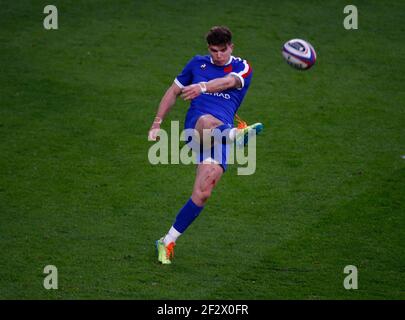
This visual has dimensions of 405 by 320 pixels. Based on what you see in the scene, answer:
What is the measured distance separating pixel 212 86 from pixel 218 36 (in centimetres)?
58

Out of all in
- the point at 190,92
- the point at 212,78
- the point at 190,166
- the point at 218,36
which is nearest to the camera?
the point at 190,92

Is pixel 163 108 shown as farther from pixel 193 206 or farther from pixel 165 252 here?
pixel 165 252

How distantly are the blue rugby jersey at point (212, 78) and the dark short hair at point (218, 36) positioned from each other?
424 millimetres

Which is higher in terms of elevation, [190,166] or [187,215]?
[190,166]

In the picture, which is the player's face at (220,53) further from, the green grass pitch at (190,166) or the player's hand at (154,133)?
the green grass pitch at (190,166)

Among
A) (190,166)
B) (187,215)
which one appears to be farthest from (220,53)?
(190,166)

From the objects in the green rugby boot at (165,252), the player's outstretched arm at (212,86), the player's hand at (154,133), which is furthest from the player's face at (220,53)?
the green rugby boot at (165,252)

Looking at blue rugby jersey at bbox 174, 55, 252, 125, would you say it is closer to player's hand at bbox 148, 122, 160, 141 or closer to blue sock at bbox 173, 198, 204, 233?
player's hand at bbox 148, 122, 160, 141

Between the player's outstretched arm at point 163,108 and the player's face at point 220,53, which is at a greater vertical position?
the player's face at point 220,53

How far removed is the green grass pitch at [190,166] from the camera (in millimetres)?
8445

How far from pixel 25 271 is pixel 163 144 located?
4.30 metres

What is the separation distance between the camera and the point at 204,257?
8.83 meters

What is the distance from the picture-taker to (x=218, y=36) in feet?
28.9

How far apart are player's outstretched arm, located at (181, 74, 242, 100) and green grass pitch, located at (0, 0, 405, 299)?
1808 mm
